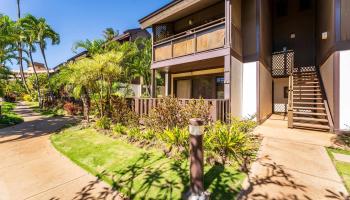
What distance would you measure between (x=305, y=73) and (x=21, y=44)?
30179mm

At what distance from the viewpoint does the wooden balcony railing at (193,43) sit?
877cm

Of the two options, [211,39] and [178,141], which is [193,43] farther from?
[178,141]

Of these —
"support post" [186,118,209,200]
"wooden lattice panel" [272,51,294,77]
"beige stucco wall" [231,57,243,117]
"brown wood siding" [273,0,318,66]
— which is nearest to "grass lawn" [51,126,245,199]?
"support post" [186,118,209,200]

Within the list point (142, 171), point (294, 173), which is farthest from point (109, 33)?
point (294, 173)

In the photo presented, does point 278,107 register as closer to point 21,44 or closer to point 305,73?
point 305,73

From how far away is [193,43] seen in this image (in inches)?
386

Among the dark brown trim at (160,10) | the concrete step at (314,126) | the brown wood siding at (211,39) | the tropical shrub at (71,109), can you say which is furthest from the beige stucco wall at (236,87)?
the tropical shrub at (71,109)

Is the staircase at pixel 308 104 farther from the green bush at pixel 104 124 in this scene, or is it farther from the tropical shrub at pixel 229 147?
the green bush at pixel 104 124

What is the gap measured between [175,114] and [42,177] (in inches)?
168

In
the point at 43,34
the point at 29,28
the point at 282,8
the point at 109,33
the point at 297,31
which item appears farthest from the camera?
the point at 109,33

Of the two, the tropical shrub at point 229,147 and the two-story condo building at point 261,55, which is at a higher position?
the two-story condo building at point 261,55

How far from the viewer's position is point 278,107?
1374 cm

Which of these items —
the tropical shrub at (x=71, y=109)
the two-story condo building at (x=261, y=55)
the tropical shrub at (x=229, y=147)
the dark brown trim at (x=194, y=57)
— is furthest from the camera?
the tropical shrub at (x=71, y=109)

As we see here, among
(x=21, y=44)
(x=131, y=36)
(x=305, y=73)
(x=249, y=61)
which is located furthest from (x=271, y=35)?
(x=21, y=44)
